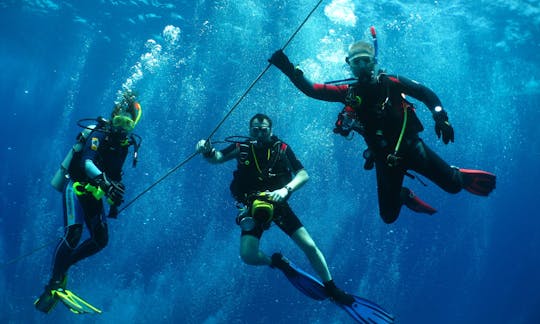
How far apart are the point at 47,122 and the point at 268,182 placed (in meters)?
64.5

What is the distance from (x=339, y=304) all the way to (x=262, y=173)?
2056 mm

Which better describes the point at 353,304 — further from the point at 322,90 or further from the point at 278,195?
the point at 322,90

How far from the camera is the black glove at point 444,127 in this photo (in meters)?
4.09

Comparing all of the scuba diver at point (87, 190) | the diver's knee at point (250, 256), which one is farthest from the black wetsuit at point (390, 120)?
the scuba diver at point (87, 190)

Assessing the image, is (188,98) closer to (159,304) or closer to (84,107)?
(159,304)

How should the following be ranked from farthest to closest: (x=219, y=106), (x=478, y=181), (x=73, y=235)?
(x=219, y=106), (x=73, y=235), (x=478, y=181)

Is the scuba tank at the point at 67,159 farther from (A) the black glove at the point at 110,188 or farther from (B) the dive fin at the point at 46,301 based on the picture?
(B) the dive fin at the point at 46,301

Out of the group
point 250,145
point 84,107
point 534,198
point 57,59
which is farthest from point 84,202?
point 534,198

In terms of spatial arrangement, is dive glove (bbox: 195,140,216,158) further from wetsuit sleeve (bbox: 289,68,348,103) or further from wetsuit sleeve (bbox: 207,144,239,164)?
wetsuit sleeve (bbox: 289,68,348,103)

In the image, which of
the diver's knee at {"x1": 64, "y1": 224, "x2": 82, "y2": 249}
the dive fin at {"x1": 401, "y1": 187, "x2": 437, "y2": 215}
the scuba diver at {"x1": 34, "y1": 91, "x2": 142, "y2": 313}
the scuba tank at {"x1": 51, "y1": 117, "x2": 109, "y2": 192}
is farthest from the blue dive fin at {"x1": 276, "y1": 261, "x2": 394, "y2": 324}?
the scuba tank at {"x1": 51, "y1": 117, "x2": 109, "y2": 192}

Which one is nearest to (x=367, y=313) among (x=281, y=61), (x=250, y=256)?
(x=250, y=256)

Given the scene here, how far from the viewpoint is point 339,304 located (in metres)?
5.19

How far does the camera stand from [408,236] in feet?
238

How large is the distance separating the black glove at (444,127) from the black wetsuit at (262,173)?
193 centimetres
